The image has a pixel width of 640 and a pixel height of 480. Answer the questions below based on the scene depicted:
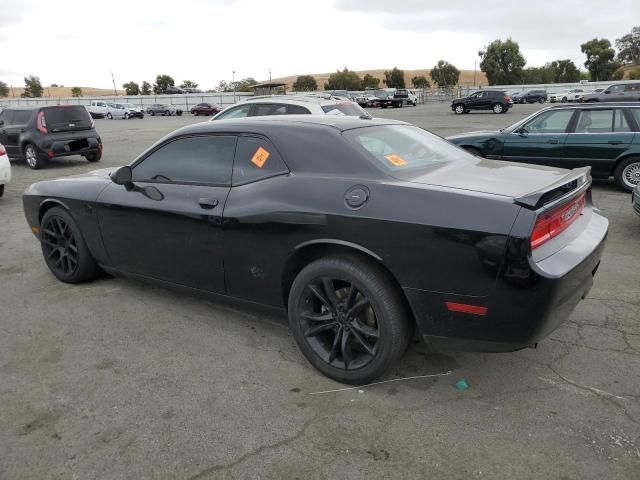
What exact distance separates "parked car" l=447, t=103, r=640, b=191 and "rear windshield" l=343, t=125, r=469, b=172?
5470 millimetres

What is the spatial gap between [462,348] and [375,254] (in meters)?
0.67

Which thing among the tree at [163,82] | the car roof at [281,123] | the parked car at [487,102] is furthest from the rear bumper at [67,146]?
the tree at [163,82]

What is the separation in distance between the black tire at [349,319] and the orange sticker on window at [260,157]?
2.60 feet

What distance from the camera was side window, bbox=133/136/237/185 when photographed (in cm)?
360

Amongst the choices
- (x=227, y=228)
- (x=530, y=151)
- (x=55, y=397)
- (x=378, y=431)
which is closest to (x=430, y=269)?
(x=378, y=431)

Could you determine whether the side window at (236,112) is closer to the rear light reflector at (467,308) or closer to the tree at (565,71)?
the rear light reflector at (467,308)

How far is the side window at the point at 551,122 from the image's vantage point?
345 inches

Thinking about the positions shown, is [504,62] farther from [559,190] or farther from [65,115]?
[559,190]

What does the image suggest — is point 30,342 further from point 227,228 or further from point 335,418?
point 335,418

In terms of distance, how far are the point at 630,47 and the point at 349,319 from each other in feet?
401

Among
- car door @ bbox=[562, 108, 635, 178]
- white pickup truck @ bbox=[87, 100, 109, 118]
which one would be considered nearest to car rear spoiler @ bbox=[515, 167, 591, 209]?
car door @ bbox=[562, 108, 635, 178]

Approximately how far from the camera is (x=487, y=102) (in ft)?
111

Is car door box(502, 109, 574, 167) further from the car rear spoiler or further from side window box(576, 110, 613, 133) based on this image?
the car rear spoiler

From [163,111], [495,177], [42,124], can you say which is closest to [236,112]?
[42,124]
